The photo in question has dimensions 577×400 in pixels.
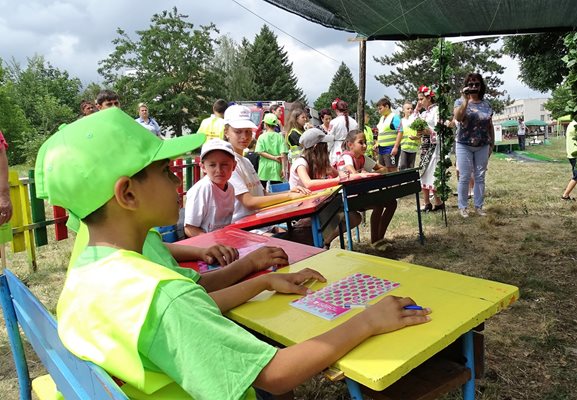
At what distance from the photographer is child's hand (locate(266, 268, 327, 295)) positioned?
1.49 m

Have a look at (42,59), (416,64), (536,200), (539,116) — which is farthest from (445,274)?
(539,116)

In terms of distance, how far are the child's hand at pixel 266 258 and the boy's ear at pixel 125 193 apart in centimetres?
82

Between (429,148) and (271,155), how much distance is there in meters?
2.52

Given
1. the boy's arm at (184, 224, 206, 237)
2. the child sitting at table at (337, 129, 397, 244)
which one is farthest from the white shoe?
the boy's arm at (184, 224, 206, 237)

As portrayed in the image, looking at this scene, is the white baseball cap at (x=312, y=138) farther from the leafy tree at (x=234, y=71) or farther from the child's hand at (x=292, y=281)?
the leafy tree at (x=234, y=71)

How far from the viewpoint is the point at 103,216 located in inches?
40.9

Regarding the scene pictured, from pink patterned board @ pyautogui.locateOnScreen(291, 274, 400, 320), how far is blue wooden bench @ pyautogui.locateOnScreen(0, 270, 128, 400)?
647mm

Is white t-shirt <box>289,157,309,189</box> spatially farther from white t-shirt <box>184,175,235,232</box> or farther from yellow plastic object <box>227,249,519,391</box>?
yellow plastic object <box>227,249,519,391</box>

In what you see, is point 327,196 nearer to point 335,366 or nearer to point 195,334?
point 335,366

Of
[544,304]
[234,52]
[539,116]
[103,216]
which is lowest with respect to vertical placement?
[544,304]

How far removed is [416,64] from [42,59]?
42.3 meters

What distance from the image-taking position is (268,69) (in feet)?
169

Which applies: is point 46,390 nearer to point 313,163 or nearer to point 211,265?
point 211,265

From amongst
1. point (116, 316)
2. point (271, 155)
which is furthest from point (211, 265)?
point (271, 155)
